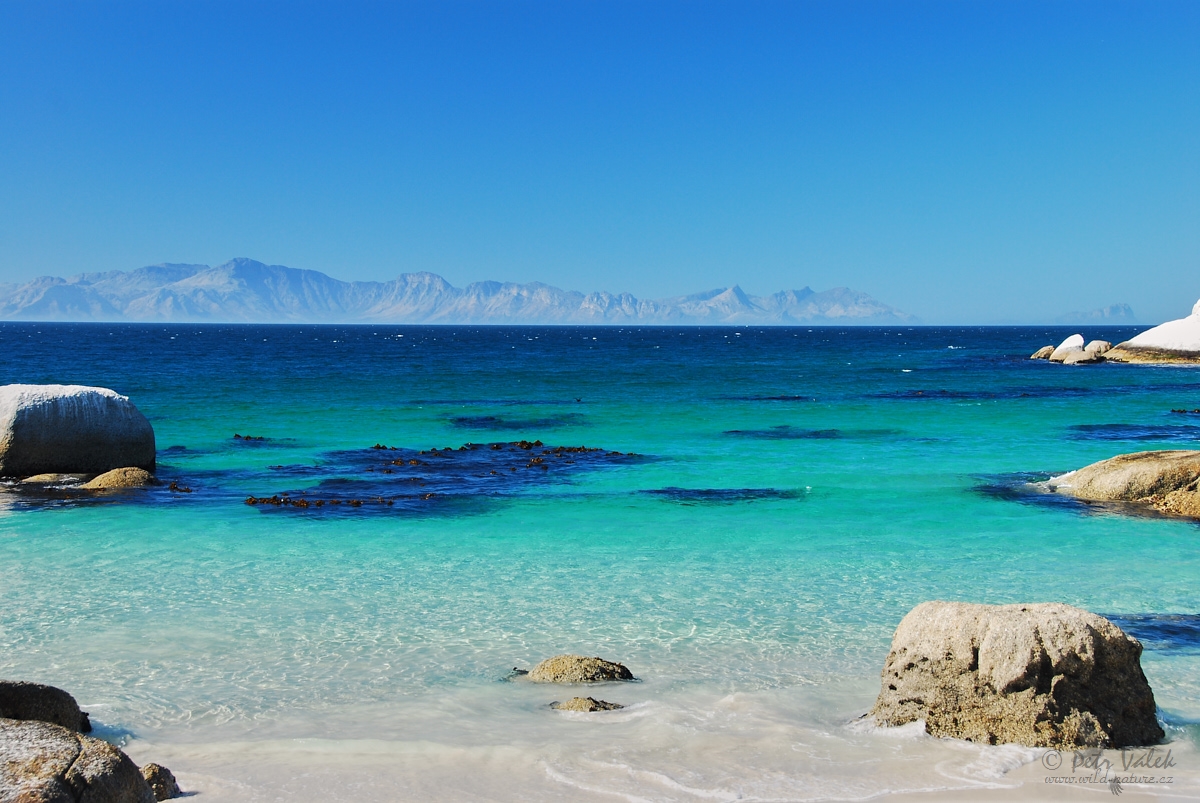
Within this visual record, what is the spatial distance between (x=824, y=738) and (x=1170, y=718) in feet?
11.0

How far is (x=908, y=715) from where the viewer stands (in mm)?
8469

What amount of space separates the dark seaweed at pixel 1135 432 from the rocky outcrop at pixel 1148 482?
1044 centimetres

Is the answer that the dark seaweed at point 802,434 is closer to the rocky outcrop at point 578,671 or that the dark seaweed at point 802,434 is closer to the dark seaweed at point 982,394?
the dark seaweed at point 982,394

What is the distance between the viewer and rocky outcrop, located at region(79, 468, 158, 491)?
21.4 m

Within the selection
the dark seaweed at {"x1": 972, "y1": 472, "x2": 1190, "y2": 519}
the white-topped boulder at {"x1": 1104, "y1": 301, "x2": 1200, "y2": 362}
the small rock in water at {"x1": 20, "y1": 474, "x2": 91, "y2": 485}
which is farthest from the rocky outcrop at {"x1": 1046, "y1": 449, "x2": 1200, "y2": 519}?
the white-topped boulder at {"x1": 1104, "y1": 301, "x2": 1200, "y2": 362}

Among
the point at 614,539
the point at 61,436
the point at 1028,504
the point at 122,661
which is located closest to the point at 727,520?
the point at 614,539

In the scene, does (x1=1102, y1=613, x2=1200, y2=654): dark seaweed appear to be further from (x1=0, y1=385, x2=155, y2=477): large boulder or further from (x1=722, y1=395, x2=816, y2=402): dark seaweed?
Answer: (x1=722, y1=395, x2=816, y2=402): dark seaweed

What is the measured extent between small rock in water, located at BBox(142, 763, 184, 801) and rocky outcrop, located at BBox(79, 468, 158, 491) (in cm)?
1617

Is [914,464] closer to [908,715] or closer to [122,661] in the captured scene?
[908,715]

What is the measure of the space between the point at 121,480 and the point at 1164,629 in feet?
66.9

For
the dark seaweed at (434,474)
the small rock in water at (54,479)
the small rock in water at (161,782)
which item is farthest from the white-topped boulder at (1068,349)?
the small rock in water at (161,782)

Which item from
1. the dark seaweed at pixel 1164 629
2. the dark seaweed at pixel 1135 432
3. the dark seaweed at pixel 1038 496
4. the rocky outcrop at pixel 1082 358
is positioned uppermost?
the rocky outcrop at pixel 1082 358

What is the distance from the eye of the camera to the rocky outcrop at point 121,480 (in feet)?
70.3

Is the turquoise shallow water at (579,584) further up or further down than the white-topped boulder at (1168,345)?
further down
